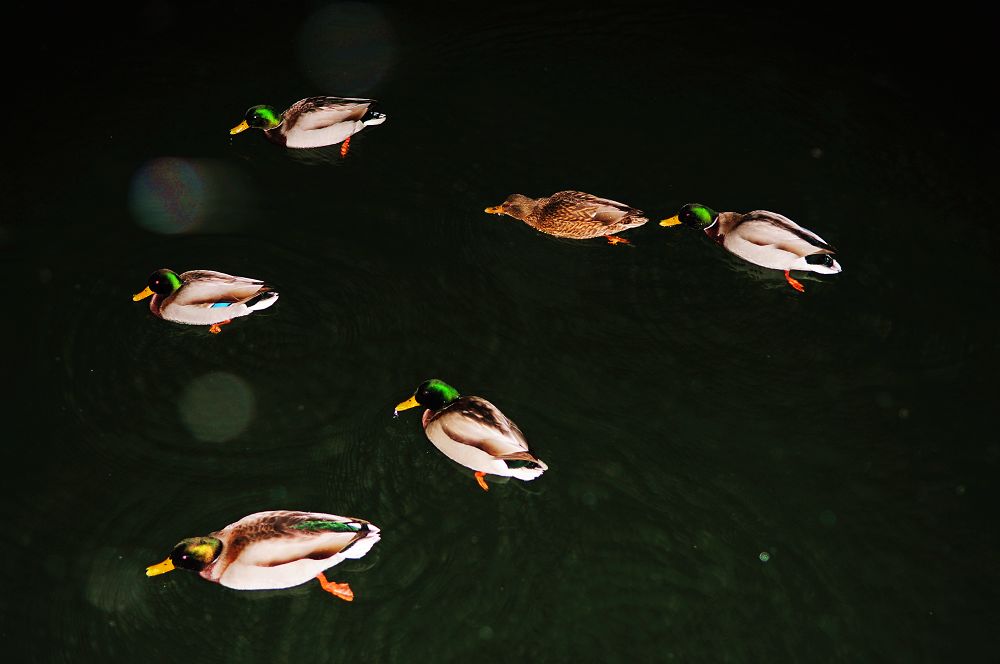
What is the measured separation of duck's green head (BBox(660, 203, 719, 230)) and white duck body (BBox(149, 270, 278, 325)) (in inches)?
83.0

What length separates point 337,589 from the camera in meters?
3.58

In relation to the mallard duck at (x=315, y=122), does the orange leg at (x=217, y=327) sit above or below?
below

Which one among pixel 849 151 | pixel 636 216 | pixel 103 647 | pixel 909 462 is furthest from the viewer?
pixel 849 151

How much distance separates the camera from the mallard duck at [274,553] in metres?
3.54

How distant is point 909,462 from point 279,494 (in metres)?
2.65

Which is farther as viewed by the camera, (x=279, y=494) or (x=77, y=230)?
(x=77, y=230)

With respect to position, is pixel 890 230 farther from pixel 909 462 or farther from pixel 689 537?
pixel 689 537

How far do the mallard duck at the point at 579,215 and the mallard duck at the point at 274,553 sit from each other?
6.77ft

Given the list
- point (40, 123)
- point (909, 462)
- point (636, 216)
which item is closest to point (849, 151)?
point (636, 216)

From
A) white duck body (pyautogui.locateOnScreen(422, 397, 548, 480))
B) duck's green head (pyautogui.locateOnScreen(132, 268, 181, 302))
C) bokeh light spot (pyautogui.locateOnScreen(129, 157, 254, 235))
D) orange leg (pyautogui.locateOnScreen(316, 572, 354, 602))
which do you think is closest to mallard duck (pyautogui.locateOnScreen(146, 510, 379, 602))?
orange leg (pyautogui.locateOnScreen(316, 572, 354, 602))

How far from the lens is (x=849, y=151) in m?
5.62

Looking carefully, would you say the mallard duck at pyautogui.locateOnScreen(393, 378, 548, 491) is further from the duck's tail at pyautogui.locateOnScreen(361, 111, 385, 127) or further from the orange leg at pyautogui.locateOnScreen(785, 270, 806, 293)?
the duck's tail at pyautogui.locateOnScreen(361, 111, 385, 127)

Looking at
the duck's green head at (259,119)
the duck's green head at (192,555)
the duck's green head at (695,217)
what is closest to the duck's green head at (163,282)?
the duck's green head at (259,119)

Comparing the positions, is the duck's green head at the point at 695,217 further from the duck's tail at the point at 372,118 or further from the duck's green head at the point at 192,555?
the duck's green head at the point at 192,555
